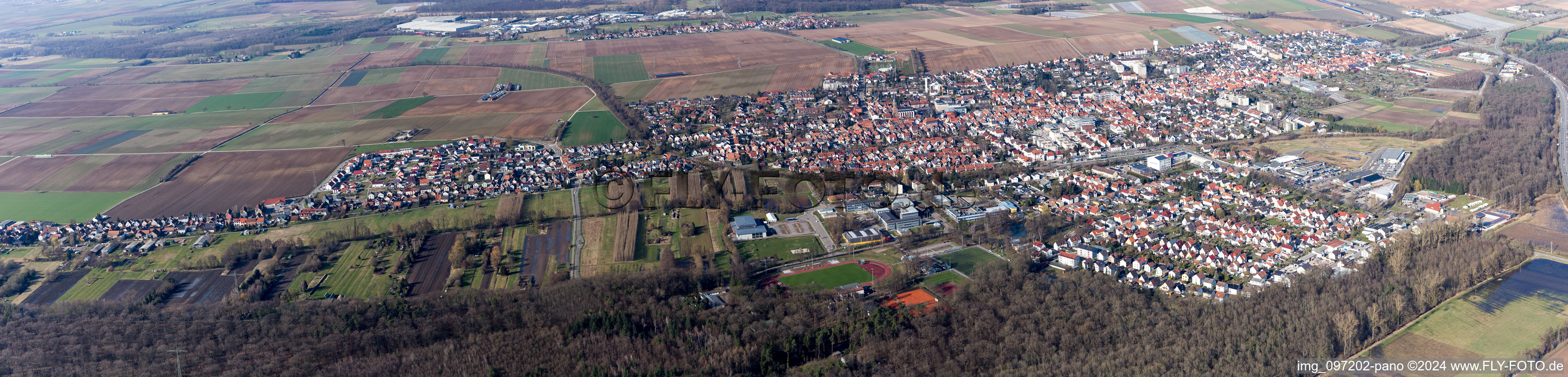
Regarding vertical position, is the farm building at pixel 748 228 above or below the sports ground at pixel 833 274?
above

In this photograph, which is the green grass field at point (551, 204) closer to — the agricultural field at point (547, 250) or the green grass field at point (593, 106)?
the agricultural field at point (547, 250)

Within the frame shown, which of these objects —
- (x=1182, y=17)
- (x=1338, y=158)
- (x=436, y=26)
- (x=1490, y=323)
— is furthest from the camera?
(x=436, y=26)

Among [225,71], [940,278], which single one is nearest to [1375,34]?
[940,278]

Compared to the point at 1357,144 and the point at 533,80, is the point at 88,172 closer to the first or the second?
the point at 533,80

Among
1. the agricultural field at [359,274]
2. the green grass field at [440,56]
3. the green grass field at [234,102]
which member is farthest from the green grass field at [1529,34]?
the green grass field at [234,102]

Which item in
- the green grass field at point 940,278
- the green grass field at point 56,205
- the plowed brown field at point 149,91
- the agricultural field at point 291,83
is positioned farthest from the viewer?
the agricultural field at point 291,83

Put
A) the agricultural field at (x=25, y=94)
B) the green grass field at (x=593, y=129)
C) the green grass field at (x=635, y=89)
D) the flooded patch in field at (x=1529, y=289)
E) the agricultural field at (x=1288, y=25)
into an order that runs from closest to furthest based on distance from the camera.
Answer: the flooded patch in field at (x=1529, y=289) < the green grass field at (x=593, y=129) < the green grass field at (x=635, y=89) < the agricultural field at (x=25, y=94) < the agricultural field at (x=1288, y=25)

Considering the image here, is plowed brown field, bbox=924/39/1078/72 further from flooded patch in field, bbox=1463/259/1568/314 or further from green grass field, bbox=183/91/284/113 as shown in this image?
green grass field, bbox=183/91/284/113
